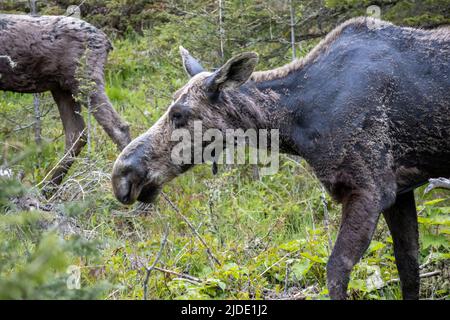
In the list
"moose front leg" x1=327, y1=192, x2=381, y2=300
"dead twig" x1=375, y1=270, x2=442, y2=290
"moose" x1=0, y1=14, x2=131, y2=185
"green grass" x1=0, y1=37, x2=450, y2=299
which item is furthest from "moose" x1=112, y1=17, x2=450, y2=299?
"moose" x1=0, y1=14, x2=131, y2=185

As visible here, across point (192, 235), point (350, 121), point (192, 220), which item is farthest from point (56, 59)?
point (350, 121)

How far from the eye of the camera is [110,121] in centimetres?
1033

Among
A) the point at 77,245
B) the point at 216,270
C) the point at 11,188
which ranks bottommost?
the point at 216,270

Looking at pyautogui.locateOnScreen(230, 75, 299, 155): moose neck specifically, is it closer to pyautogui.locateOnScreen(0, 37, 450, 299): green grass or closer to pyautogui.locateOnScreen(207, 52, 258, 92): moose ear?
pyautogui.locateOnScreen(207, 52, 258, 92): moose ear

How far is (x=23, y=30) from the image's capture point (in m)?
10.4

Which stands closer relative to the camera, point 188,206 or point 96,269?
point 96,269

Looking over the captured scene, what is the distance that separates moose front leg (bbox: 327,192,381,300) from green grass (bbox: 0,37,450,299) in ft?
1.83

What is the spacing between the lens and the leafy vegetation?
→ 4.41 metres

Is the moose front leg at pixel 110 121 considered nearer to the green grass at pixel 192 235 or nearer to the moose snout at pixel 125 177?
the green grass at pixel 192 235

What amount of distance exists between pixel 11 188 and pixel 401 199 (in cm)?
373

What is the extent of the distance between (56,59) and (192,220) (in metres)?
3.43
